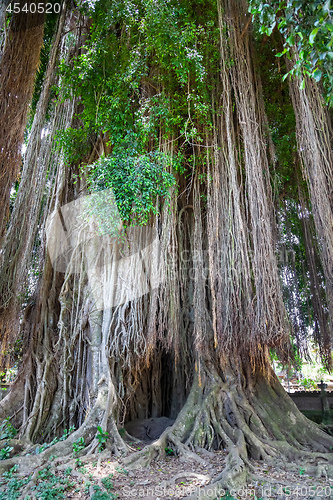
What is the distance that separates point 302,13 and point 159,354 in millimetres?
4087

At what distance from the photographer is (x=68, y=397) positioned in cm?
402

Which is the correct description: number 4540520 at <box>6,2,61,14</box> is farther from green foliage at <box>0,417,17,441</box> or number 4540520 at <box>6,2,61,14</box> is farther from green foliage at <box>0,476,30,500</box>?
green foliage at <box>0,417,17,441</box>

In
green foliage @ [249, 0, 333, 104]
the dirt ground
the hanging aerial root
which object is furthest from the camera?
the hanging aerial root

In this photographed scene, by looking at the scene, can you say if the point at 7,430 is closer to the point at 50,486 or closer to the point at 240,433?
the point at 50,486

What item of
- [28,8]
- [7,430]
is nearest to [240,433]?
[7,430]

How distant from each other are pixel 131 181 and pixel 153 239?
86 cm

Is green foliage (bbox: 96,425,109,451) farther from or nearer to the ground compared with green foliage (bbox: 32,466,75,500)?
farther from the ground

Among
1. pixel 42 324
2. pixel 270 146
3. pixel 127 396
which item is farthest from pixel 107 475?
pixel 270 146

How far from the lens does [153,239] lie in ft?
14.0

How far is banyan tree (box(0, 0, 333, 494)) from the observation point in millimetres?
3375

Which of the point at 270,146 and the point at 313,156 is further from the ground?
the point at 270,146

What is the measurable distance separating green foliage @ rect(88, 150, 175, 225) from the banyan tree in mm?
27

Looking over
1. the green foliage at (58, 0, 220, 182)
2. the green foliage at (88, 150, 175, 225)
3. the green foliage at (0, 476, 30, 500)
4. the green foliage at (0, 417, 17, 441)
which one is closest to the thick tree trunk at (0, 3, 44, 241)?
the green foliage at (58, 0, 220, 182)

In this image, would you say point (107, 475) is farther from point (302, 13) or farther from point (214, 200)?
point (302, 13)
